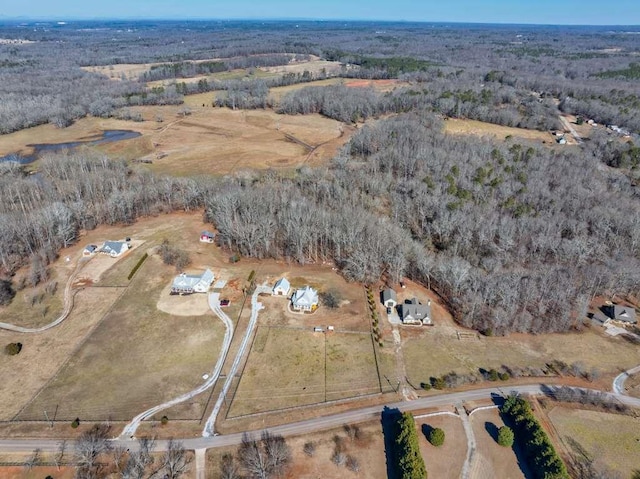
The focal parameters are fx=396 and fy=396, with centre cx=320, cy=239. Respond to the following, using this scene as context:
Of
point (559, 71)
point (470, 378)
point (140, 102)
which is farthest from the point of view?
point (559, 71)

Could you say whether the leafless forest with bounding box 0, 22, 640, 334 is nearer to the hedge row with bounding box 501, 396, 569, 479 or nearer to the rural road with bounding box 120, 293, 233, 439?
the hedge row with bounding box 501, 396, 569, 479

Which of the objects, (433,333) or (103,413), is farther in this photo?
(433,333)

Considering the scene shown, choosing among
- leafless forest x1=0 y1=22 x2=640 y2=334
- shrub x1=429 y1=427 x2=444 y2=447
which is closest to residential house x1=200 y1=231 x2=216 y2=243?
leafless forest x1=0 y1=22 x2=640 y2=334

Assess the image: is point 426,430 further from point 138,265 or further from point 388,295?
point 138,265

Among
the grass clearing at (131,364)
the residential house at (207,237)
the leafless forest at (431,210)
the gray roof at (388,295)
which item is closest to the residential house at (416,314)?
the gray roof at (388,295)

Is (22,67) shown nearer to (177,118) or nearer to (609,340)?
(177,118)

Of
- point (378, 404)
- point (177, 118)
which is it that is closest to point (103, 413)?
point (378, 404)

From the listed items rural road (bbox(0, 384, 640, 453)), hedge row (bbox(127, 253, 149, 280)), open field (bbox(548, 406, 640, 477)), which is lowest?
hedge row (bbox(127, 253, 149, 280))
